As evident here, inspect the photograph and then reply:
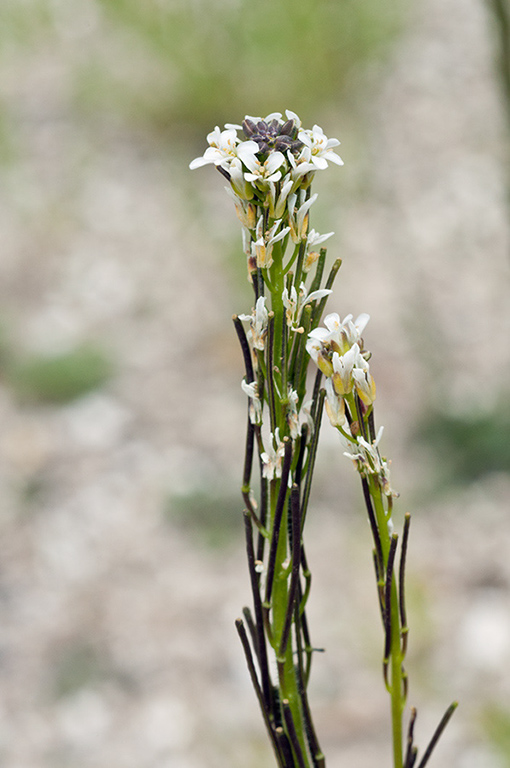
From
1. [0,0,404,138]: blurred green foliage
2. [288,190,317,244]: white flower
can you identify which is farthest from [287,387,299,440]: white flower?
[0,0,404,138]: blurred green foliage

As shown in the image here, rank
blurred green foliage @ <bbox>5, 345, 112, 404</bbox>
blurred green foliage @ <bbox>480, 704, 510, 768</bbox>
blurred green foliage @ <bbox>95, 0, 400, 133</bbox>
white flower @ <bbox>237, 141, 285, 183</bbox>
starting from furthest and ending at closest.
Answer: blurred green foliage @ <bbox>95, 0, 400, 133</bbox>, blurred green foliage @ <bbox>5, 345, 112, 404</bbox>, blurred green foliage @ <bbox>480, 704, 510, 768</bbox>, white flower @ <bbox>237, 141, 285, 183</bbox>

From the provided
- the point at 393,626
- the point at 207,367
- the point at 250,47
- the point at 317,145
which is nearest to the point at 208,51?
the point at 250,47

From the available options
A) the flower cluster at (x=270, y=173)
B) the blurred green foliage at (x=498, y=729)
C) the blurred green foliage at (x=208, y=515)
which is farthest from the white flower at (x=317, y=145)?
the blurred green foliage at (x=208, y=515)

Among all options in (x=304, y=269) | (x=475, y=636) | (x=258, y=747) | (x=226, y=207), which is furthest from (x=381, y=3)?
(x=304, y=269)

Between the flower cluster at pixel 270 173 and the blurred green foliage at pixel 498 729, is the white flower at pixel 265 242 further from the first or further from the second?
the blurred green foliage at pixel 498 729

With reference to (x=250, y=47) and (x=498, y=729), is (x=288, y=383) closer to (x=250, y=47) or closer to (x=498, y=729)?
(x=498, y=729)

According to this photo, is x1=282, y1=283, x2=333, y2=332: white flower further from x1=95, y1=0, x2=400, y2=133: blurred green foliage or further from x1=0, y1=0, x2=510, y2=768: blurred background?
x1=95, y1=0, x2=400, y2=133: blurred green foliage

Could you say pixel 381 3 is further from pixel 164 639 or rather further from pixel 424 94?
pixel 164 639
